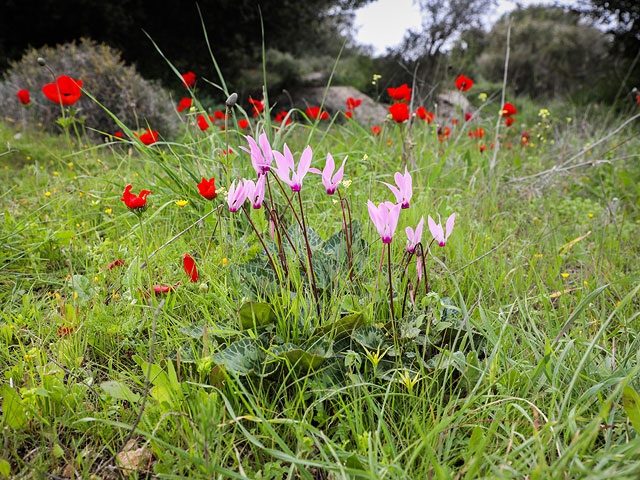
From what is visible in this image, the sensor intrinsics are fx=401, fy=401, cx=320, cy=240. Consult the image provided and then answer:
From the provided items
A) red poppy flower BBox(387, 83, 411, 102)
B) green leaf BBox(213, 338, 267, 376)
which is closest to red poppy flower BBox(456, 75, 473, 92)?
red poppy flower BBox(387, 83, 411, 102)

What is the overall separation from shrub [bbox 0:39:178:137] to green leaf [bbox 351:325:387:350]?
4396 mm

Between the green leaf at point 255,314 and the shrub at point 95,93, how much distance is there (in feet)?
13.7

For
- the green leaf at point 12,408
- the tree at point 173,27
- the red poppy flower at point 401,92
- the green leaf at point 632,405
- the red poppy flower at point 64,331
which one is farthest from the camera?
the tree at point 173,27

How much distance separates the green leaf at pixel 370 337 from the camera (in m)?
1.11

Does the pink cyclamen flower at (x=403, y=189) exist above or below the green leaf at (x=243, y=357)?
above

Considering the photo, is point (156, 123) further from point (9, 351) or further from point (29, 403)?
point (29, 403)

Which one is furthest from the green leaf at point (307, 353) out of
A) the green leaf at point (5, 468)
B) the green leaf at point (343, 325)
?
the green leaf at point (5, 468)

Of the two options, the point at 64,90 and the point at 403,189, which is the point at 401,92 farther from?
the point at 64,90

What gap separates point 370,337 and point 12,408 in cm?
92

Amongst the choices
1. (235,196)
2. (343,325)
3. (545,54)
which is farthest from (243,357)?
(545,54)

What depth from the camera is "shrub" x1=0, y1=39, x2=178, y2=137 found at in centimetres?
464

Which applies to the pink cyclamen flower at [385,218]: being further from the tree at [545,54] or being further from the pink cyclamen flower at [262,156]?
the tree at [545,54]

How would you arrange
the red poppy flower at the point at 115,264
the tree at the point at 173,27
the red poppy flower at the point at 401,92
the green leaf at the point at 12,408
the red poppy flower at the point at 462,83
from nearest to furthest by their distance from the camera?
the green leaf at the point at 12,408, the red poppy flower at the point at 115,264, the red poppy flower at the point at 401,92, the red poppy flower at the point at 462,83, the tree at the point at 173,27

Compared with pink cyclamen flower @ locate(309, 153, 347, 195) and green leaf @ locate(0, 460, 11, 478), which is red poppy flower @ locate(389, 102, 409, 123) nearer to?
pink cyclamen flower @ locate(309, 153, 347, 195)
